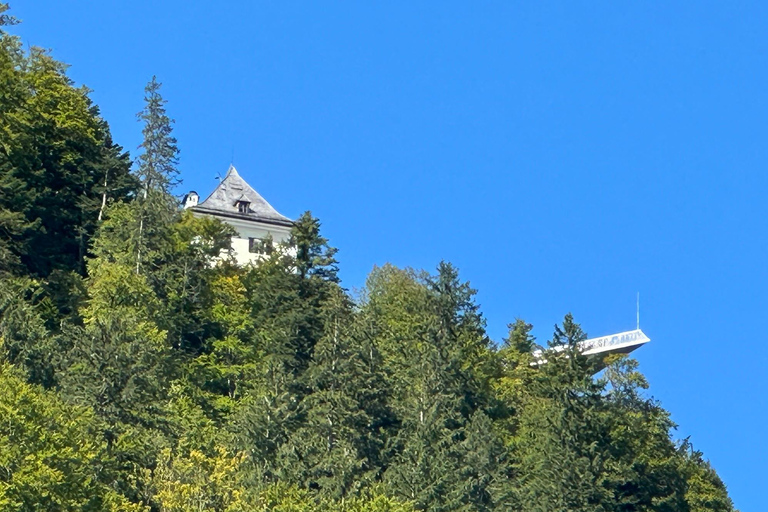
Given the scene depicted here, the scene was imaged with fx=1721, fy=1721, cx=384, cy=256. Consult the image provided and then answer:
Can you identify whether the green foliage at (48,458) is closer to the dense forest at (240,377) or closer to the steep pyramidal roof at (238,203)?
the dense forest at (240,377)

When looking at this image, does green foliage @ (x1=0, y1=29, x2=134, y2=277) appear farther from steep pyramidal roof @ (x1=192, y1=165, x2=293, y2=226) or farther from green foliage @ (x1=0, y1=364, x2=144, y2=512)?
green foliage @ (x1=0, y1=364, x2=144, y2=512)

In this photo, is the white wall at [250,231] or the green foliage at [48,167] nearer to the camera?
the green foliage at [48,167]

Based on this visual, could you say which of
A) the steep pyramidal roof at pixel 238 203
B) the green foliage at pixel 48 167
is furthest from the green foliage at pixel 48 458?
the steep pyramidal roof at pixel 238 203

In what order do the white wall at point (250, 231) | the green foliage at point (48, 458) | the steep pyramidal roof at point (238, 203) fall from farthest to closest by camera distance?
the steep pyramidal roof at point (238, 203), the white wall at point (250, 231), the green foliage at point (48, 458)

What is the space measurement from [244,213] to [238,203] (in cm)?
117

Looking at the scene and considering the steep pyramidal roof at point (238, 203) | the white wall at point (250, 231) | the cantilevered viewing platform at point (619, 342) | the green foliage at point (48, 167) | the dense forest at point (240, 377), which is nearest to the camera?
the dense forest at point (240, 377)

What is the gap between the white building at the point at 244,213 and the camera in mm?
101562

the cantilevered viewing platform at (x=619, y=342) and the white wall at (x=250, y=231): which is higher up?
the white wall at (x=250, y=231)

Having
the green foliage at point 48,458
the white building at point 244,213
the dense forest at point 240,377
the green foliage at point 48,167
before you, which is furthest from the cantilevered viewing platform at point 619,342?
the green foliage at point 48,458

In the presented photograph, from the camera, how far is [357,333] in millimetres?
69375

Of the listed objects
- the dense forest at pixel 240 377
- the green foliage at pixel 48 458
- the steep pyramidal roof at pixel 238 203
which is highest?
the steep pyramidal roof at pixel 238 203

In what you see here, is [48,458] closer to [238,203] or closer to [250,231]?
[250,231]

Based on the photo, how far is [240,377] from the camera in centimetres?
7544

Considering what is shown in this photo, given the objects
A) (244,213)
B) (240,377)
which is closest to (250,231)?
(244,213)
